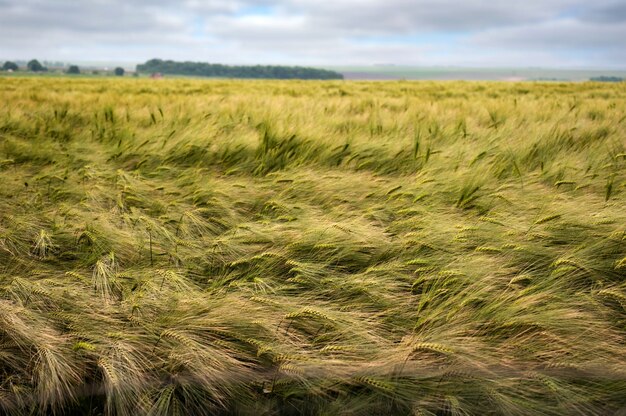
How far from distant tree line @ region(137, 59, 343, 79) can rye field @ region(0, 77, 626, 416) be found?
70468 mm

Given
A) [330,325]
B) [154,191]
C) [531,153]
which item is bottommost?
[330,325]

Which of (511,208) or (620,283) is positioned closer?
(620,283)

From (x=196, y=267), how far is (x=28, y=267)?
2.19 feet

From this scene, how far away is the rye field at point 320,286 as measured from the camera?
122 cm

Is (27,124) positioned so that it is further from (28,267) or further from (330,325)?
(330,325)

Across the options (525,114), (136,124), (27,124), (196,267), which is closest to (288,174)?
(196,267)

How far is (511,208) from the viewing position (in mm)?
2055

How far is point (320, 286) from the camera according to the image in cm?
160

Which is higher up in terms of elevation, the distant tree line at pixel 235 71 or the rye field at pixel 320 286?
the distant tree line at pixel 235 71

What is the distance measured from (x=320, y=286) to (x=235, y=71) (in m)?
79.8

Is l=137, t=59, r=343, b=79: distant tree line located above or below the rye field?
above

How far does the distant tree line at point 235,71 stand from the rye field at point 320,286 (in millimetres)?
70468

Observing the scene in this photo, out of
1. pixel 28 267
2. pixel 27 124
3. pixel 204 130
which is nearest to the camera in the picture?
pixel 28 267

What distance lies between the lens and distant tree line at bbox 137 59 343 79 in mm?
72312
